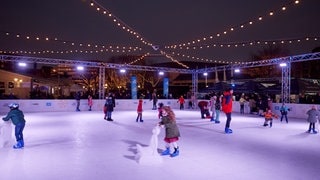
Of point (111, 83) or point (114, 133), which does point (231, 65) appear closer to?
point (114, 133)

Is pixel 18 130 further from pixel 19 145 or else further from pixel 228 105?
pixel 228 105

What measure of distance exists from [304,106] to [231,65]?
23.5 feet

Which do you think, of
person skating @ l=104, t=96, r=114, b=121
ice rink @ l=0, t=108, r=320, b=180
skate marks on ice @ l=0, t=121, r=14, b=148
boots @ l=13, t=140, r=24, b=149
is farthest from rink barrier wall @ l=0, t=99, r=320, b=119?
boots @ l=13, t=140, r=24, b=149

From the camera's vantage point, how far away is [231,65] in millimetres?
24828

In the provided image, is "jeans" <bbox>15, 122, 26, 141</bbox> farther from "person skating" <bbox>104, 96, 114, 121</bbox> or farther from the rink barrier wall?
the rink barrier wall

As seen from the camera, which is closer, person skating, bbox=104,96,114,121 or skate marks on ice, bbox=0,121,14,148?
skate marks on ice, bbox=0,121,14,148

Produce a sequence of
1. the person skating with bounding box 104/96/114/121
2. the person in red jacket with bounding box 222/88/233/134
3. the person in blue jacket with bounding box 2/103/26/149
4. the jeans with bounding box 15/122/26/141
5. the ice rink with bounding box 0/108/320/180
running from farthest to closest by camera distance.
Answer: the person skating with bounding box 104/96/114/121
the person in red jacket with bounding box 222/88/233/134
the jeans with bounding box 15/122/26/141
the person in blue jacket with bounding box 2/103/26/149
the ice rink with bounding box 0/108/320/180

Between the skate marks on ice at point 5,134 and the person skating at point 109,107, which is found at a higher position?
the person skating at point 109,107

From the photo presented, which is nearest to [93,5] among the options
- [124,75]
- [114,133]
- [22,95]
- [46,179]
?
[114,133]

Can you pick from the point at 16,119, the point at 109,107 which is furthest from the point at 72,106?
the point at 16,119

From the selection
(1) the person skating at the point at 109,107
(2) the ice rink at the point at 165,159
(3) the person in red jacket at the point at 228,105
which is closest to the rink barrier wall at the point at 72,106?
(1) the person skating at the point at 109,107

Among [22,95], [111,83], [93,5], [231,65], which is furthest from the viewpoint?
[111,83]

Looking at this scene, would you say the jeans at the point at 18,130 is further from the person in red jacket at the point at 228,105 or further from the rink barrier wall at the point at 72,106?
the rink barrier wall at the point at 72,106

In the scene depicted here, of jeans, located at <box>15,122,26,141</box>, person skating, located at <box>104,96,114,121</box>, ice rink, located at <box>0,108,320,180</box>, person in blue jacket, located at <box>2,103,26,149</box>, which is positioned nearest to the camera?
ice rink, located at <box>0,108,320,180</box>
